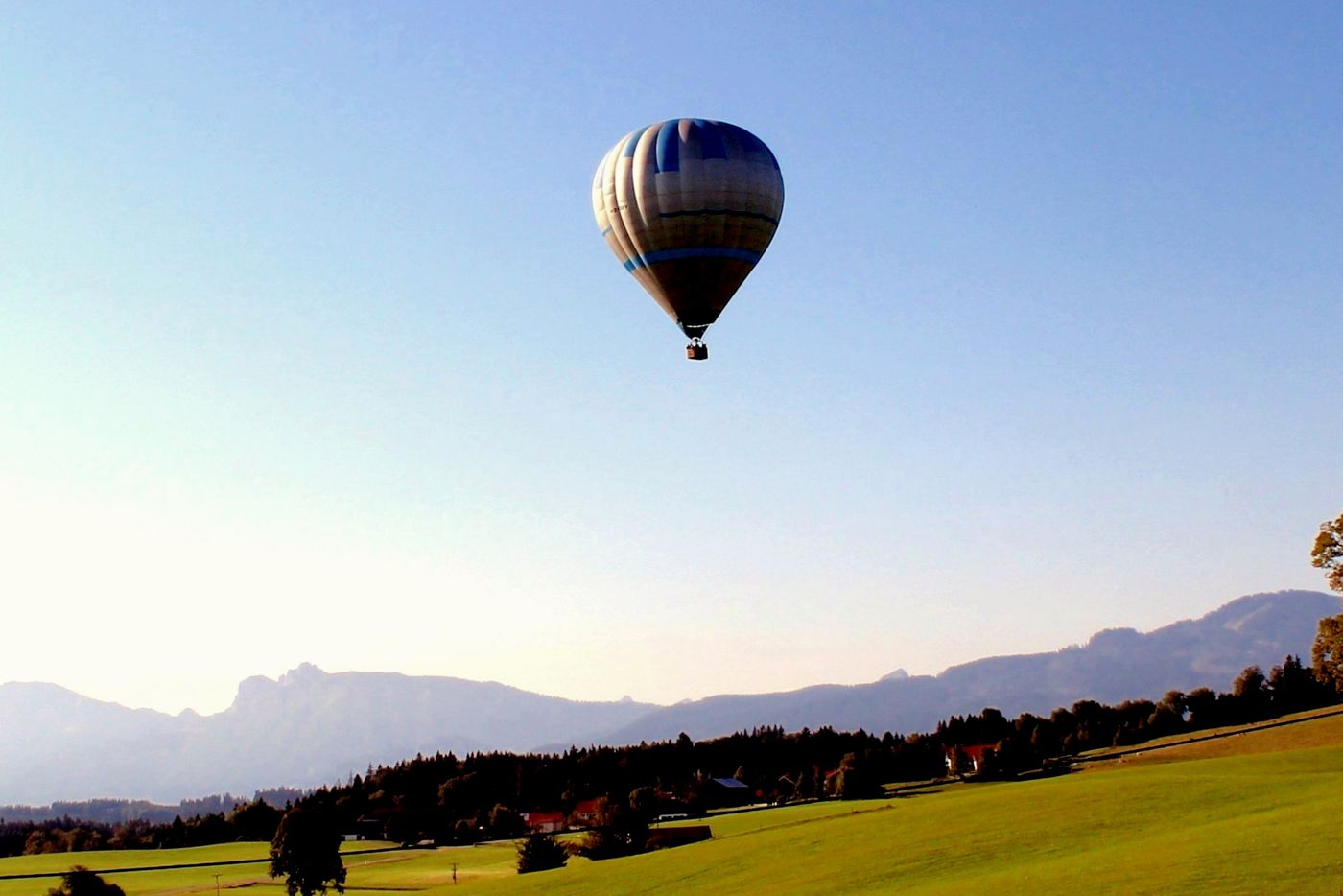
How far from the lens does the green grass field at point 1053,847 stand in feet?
163

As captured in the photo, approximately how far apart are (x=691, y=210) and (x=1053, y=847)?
104 feet

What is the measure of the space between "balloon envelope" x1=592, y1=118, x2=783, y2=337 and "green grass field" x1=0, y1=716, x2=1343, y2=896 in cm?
2545

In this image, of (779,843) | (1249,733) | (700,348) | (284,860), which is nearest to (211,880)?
(284,860)

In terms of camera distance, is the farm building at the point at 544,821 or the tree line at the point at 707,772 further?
the farm building at the point at 544,821

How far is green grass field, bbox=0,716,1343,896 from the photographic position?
4959cm

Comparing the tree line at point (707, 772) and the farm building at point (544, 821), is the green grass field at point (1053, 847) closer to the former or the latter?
the tree line at point (707, 772)

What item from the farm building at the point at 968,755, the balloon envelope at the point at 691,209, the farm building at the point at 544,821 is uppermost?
the balloon envelope at the point at 691,209

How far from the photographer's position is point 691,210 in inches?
2542

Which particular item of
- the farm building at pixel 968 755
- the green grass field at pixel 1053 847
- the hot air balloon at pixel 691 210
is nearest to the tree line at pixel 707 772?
the farm building at pixel 968 755

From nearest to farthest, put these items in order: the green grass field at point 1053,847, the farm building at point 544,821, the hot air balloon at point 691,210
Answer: the green grass field at point 1053,847
the hot air balloon at point 691,210
the farm building at point 544,821

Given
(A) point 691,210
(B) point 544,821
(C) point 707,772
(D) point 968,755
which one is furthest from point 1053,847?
(C) point 707,772

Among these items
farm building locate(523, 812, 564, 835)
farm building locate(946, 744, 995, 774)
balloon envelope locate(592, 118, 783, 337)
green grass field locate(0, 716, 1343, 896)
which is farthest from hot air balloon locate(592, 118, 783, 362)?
farm building locate(946, 744, 995, 774)

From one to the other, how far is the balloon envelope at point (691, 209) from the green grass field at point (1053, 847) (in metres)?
25.5

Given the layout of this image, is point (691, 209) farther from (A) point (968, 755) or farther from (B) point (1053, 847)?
(A) point (968, 755)
